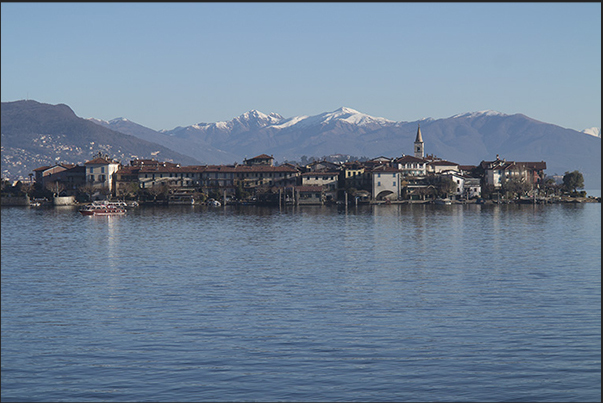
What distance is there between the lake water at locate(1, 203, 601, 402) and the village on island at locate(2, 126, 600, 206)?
71.0m

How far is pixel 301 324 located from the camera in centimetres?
2303

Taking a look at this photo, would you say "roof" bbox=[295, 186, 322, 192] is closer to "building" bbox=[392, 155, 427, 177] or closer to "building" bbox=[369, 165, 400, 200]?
→ "building" bbox=[369, 165, 400, 200]

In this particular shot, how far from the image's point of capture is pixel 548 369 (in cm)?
1850

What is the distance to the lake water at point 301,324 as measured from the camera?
687 inches

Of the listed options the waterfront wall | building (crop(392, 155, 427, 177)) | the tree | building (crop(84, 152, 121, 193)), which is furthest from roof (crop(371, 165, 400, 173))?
the waterfront wall

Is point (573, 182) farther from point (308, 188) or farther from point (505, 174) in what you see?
→ point (308, 188)

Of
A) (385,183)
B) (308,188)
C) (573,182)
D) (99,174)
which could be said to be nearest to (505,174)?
(573,182)

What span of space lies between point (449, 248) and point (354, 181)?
243 ft

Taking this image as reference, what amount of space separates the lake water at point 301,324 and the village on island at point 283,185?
233 feet

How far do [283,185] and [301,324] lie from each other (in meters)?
99.2

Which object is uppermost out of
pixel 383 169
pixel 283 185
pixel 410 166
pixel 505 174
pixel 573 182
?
pixel 410 166

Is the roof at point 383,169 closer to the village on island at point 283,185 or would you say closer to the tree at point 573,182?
the village on island at point 283,185

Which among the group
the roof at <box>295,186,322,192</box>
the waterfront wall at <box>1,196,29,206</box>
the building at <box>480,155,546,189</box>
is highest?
the building at <box>480,155,546,189</box>

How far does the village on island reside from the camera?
383 feet
